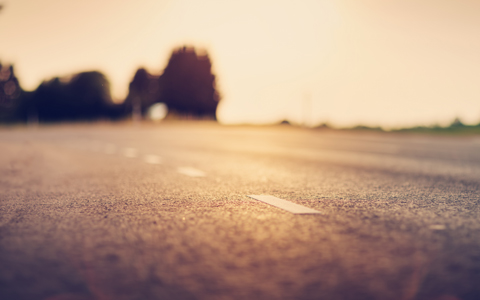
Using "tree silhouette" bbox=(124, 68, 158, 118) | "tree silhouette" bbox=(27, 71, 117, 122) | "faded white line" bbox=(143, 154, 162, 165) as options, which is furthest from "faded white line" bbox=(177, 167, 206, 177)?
"tree silhouette" bbox=(124, 68, 158, 118)

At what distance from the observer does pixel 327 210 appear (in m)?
4.28

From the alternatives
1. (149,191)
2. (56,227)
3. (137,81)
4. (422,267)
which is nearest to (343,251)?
(422,267)

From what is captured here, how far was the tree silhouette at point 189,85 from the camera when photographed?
78.4 metres

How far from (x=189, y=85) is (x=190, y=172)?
71570 millimetres

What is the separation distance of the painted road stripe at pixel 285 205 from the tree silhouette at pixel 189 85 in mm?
74082

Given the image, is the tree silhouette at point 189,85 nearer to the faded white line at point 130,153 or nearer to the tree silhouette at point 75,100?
the tree silhouette at point 75,100

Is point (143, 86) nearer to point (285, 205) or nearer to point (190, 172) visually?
point (190, 172)

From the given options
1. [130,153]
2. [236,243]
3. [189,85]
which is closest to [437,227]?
[236,243]

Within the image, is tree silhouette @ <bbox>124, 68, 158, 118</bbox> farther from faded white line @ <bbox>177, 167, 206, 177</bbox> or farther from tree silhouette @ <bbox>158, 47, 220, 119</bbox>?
faded white line @ <bbox>177, 167, 206, 177</bbox>

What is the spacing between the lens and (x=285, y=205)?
4.55 metres

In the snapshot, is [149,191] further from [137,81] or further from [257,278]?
[137,81]

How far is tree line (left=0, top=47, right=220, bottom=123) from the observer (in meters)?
78.6

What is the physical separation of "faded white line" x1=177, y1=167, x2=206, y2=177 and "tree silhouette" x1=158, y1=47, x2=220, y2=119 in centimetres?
7050

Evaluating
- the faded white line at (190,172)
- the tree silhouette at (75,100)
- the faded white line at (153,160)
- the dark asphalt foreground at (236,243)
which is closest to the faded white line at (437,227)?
the dark asphalt foreground at (236,243)
